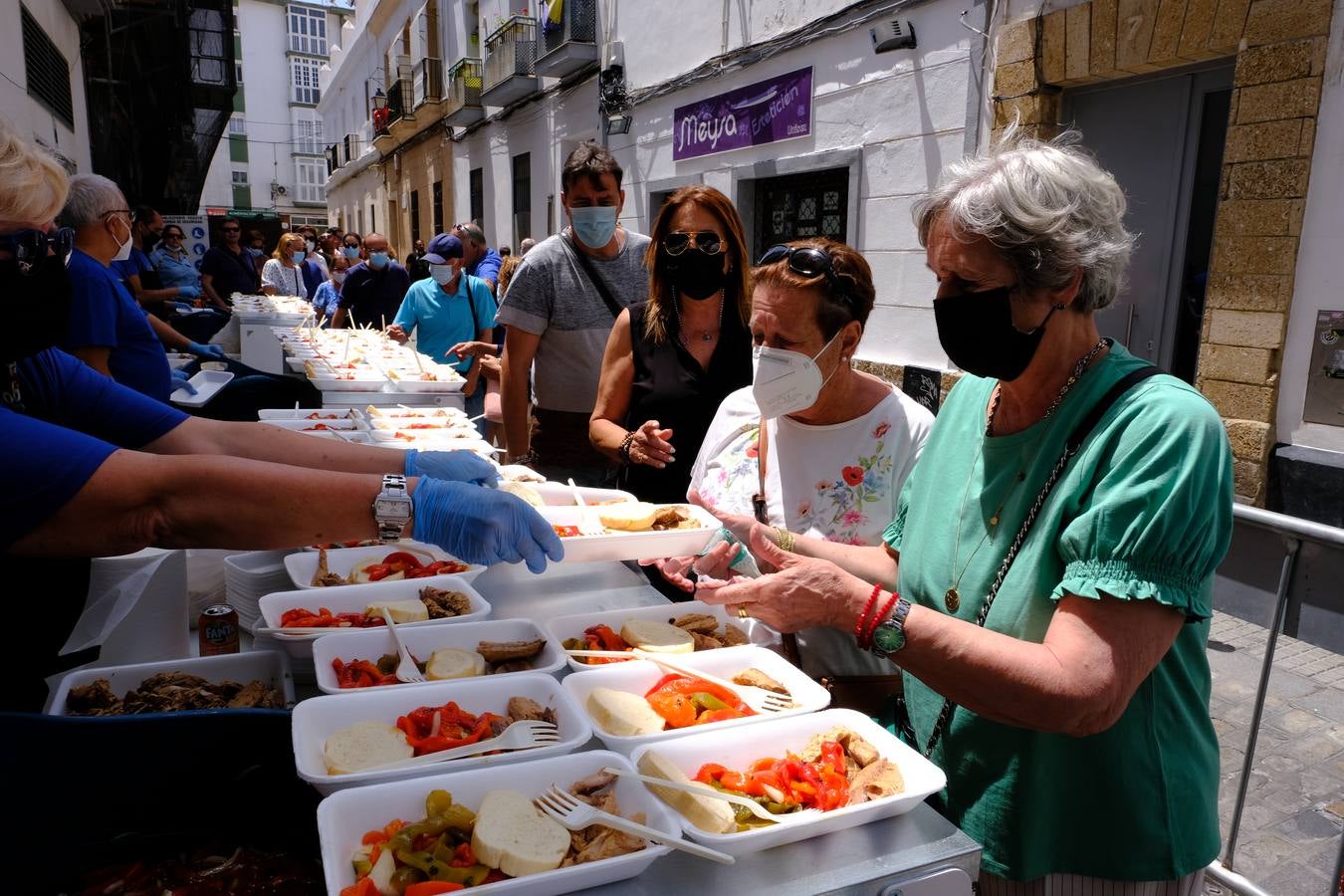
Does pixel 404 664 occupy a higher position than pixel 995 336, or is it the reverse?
pixel 995 336

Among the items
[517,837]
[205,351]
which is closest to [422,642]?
[517,837]

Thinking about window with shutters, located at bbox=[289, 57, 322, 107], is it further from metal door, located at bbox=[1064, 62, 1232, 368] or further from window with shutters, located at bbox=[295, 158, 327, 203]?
metal door, located at bbox=[1064, 62, 1232, 368]

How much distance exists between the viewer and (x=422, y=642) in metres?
1.81

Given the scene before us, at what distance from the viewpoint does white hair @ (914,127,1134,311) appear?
1.41 m

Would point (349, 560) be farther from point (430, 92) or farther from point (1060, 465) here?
point (430, 92)

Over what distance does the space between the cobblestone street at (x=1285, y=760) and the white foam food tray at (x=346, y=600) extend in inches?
93.0

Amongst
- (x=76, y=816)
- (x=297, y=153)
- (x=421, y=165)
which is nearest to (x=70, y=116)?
(x=76, y=816)

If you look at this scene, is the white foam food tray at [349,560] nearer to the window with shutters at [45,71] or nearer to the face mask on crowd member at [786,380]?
the face mask on crowd member at [786,380]

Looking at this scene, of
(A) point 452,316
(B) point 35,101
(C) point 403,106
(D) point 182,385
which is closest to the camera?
(D) point 182,385

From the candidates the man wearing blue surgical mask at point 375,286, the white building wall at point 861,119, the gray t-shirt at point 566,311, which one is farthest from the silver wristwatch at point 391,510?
the man wearing blue surgical mask at point 375,286

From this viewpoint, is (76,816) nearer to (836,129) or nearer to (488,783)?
(488,783)

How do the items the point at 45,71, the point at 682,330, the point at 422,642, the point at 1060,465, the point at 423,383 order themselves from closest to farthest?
the point at 1060,465 < the point at 422,642 < the point at 682,330 < the point at 423,383 < the point at 45,71

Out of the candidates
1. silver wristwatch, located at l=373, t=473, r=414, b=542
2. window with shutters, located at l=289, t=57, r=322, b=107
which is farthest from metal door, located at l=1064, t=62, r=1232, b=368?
window with shutters, located at l=289, t=57, r=322, b=107

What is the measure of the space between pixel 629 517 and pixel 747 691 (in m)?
0.75
